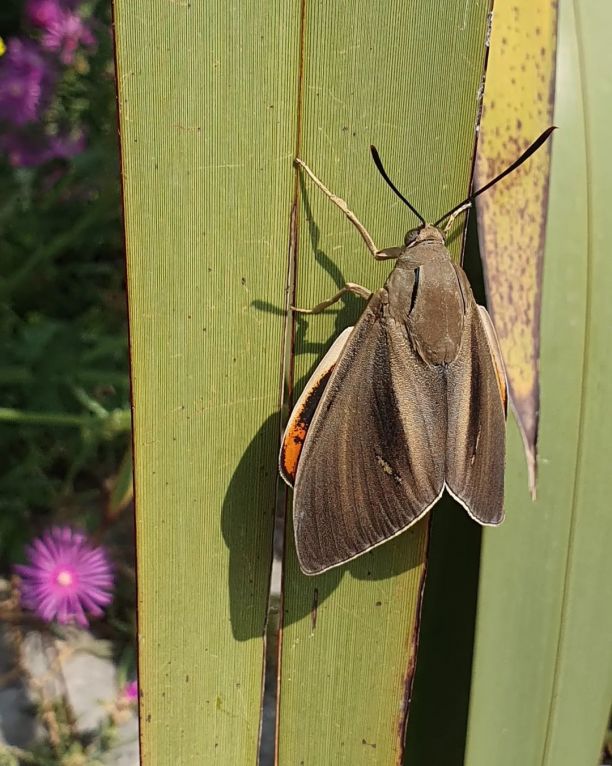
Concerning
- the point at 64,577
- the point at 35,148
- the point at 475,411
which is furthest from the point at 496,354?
the point at 35,148

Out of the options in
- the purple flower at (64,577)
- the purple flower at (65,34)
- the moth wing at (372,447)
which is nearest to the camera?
the moth wing at (372,447)

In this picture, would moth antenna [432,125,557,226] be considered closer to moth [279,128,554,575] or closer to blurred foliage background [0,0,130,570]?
moth [279,128,554,575]

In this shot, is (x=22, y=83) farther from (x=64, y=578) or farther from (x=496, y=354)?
(x=496, y=354)

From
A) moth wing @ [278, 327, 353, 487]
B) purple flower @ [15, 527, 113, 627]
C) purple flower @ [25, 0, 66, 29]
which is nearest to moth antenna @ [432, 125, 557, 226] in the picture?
moth wing @ [278, 327, 353, 487]

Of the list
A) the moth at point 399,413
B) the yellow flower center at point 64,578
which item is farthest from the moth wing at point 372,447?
the yellow flower center at point 64,578

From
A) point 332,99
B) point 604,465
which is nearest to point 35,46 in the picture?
point 332,99

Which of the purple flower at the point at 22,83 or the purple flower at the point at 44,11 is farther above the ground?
the purple flower at the point at 44,11

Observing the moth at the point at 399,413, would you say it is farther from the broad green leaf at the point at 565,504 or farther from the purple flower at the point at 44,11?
the purple flower at the point at 44,11

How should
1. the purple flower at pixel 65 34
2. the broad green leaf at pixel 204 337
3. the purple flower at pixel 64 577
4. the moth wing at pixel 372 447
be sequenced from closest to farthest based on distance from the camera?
the broad green leaf at pixel 204 337
the moth wing at pixel 372 447
the purple flower at pixel 64 577
the purple flower at pixel 65 34
